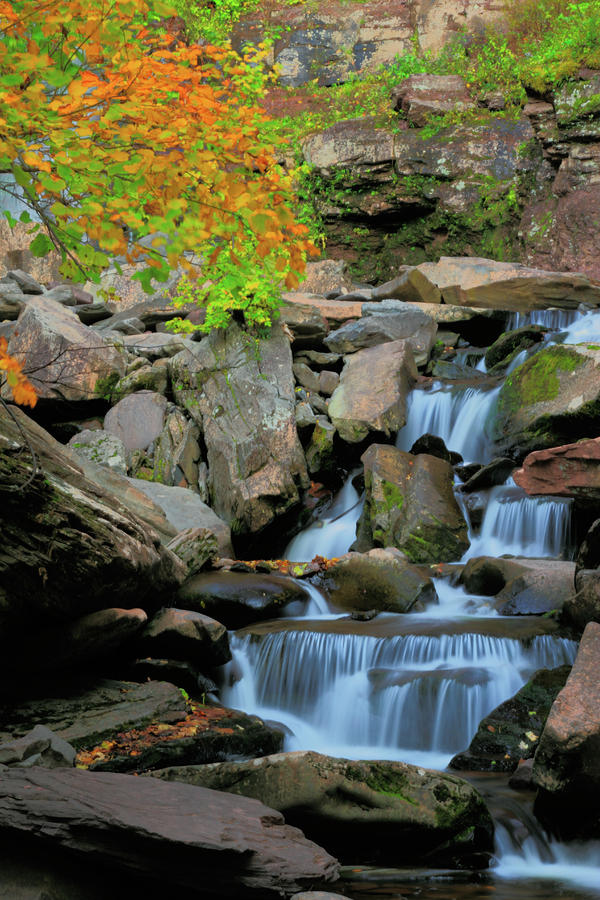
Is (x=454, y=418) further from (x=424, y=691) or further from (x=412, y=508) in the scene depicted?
(x=424, y=691)

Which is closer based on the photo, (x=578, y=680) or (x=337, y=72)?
(x=578, y=680)

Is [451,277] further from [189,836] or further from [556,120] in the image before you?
[189,836]

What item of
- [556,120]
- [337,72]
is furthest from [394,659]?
[337,72]

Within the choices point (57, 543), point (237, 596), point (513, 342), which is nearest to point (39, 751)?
point (57, 543)

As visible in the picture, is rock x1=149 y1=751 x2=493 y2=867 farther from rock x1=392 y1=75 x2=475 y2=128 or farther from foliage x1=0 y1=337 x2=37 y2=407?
rock x1=392 y1=75 x2=475 y2=128

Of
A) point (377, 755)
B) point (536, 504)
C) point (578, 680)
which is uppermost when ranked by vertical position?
point (536, 504)

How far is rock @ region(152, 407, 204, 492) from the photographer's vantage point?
11.7 meters

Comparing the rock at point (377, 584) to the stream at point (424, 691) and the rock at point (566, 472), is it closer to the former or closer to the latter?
the stream at point (424, 691)

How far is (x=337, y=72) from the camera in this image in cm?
2297

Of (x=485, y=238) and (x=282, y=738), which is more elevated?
(x=485, y=238)

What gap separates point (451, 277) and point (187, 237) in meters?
12.8

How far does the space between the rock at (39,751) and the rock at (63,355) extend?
25.1ft

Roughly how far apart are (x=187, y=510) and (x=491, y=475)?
13.2 feet

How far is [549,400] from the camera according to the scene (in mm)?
10914
